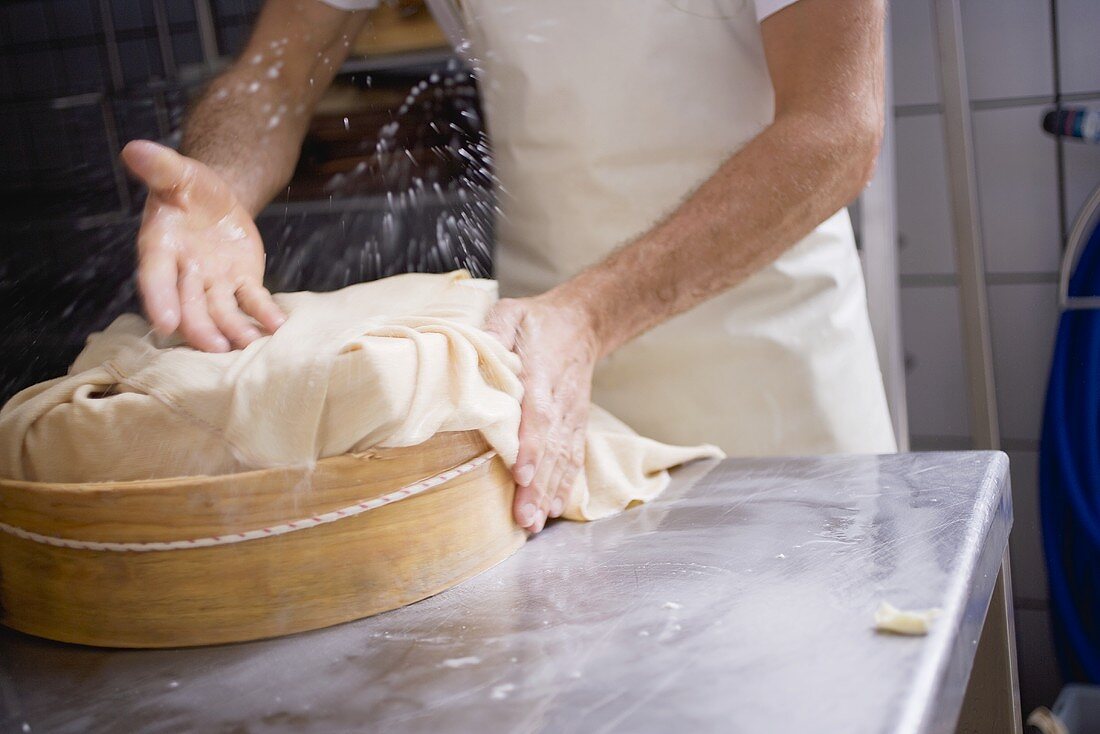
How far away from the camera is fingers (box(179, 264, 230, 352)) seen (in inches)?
16.8

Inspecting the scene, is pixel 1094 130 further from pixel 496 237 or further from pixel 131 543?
pixel 131 543

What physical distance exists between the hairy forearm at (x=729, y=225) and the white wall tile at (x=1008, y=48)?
91cm

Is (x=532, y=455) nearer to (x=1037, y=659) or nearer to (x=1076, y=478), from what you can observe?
(x=1076, y=478)

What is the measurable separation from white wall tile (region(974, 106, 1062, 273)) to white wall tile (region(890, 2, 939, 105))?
94mm

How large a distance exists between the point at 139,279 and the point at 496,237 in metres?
0.38

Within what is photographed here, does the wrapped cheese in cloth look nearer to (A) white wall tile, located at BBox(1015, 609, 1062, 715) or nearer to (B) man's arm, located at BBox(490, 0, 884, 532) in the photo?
(B) man's arm, located at BBox(490, 0, 884, 532)

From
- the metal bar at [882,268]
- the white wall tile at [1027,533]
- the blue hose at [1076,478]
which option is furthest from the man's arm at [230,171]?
the white wall tile at [1027,533]

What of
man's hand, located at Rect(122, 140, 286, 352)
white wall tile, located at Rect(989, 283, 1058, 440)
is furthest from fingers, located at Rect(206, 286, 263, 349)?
white wall tile, located at Rect(989, 283, 1058, 440)

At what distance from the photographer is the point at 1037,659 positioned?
1.70m

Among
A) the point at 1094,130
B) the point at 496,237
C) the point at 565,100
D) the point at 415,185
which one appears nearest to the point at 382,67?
the point at 415,185

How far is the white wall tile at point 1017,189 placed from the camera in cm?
158

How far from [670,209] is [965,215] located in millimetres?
700

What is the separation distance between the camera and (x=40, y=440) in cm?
49

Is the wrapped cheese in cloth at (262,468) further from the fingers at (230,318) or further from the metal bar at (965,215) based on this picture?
the metal bar at (965,215)
